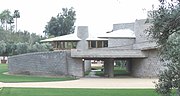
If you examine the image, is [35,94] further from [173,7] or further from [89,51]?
[89,51]

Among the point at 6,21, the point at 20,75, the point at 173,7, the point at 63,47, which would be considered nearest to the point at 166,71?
the point at 173,7

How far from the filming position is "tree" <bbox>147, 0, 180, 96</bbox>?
25.8ft

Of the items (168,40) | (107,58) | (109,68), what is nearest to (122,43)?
(109,68)

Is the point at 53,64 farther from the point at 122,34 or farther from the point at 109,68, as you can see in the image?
the point at 122,34

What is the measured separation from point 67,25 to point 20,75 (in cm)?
5760

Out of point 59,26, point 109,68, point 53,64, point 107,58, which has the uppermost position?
point 59,26

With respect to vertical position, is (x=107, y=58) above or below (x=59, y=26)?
below

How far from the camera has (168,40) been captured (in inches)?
324

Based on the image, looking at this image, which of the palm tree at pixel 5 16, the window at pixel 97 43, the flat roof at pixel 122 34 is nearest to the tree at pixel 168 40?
the flat roof at pixel 122 34

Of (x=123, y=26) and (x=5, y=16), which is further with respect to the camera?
(x=5, y=16)

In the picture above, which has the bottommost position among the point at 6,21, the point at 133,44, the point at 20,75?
the point at 20,75

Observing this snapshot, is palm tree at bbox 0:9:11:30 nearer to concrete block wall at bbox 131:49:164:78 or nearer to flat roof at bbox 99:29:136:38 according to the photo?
flat roof at bbox 99:29:136:38

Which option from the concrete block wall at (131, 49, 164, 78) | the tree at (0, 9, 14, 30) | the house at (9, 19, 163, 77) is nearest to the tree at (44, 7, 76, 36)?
the tree at (0, 9, 14, 30)

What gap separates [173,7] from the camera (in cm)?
856
